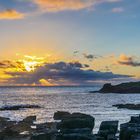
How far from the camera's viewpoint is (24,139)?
52.5 metres

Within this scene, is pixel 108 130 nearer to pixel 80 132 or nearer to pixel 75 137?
pixel 80 132

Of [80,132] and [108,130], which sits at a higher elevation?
[80,132]

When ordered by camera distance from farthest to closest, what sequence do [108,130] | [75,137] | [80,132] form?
[108,130]
[80,132]
[75,137]

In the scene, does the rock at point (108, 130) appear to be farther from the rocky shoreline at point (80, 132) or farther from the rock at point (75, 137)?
the rock at point (75, 137)

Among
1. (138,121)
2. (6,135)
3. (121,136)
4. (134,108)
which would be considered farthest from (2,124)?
(134,108)

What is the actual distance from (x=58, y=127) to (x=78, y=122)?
3.01 m

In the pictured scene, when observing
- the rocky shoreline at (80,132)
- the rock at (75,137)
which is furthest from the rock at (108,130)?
the rock at (75,137)

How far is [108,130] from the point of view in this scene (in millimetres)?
48562

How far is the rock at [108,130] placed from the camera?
45534 millimetres

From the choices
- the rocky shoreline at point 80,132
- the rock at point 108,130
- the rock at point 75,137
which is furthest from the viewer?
the rock at point 108,130

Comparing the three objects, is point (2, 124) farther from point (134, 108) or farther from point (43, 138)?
point (134, 108)

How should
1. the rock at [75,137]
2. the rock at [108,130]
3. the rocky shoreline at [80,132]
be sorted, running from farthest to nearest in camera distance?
1. the rock at [108,130]
2. the rocky shoreline at [80,132]
3. the rock at [75,137]

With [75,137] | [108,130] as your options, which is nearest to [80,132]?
[75,137]

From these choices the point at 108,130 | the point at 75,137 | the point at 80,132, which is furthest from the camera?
the point at 108,130
